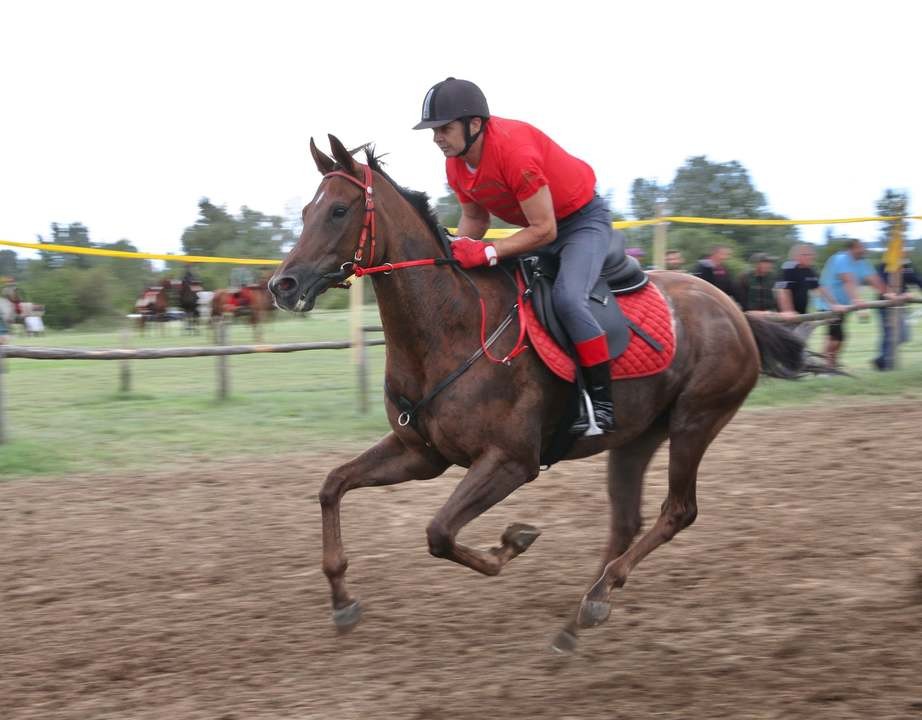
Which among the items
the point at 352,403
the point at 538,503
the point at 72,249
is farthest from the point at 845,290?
the point at 72,249

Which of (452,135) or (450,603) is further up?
(452,135)

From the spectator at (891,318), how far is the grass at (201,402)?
0.89ft

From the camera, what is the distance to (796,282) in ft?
39.4

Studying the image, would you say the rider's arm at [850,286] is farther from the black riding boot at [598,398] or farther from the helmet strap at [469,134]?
the helmet strap at [469,134]

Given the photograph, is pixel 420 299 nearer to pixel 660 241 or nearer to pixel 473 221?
pixel 473 221

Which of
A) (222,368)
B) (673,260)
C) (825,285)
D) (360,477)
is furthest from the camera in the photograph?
(825,285)

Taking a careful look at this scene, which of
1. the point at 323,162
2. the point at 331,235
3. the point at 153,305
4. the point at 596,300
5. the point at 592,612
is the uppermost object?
the point at 323,162

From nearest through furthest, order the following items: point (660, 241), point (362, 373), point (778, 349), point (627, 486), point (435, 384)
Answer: point (435, 384)
point (627, 486)
point (778, 349)
point (362, 373)
point (660, 241)

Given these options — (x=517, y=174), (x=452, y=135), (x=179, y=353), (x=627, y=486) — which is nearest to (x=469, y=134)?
(x=452, y=135)

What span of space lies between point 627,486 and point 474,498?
1.26 m

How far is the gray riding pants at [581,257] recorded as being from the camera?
15.7 feet

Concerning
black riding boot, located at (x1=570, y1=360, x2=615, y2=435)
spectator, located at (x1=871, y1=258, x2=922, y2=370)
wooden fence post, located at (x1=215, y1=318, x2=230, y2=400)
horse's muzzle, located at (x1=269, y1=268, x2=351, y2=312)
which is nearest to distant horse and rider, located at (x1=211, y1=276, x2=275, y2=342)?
wooden fence post, located at (x1=215, y1=318, x2=230, y2=400)

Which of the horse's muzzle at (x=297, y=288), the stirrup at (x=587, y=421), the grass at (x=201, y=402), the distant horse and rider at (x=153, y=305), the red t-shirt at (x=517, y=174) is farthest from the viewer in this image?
the distant horse and rider at (x=153, y=305)

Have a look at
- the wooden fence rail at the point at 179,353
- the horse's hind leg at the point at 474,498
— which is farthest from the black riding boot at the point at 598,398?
the wooden fence rail at the point at 179,353
